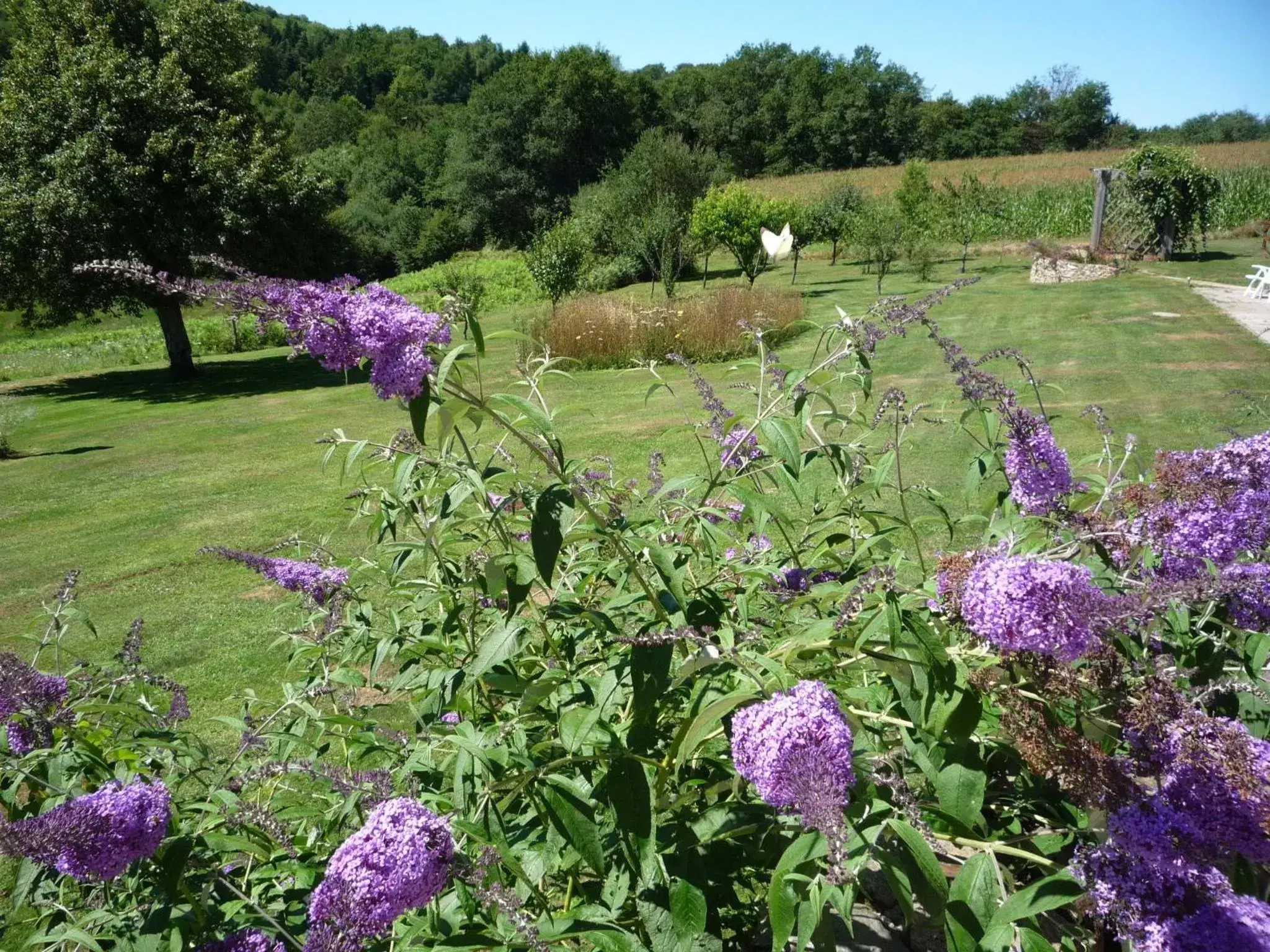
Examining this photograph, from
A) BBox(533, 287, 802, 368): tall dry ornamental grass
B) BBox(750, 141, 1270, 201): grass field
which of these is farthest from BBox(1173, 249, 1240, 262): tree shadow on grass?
BBox(750, 141, 1270, 201): grass field

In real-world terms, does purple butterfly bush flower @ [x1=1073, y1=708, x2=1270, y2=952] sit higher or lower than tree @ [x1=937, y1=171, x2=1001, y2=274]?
lower

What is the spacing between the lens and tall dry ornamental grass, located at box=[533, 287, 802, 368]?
48.2ft

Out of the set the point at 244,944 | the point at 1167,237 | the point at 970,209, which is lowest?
the point at 244,944

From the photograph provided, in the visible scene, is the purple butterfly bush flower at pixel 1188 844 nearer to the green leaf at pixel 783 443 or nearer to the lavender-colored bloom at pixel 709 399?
the green leaf at pixel 783 443

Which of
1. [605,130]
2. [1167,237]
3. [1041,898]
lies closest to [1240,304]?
[1167,237]

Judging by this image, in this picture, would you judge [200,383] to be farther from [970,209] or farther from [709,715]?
[970,209]

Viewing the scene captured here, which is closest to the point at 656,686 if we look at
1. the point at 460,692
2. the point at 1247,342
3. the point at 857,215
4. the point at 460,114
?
the point at 460,692

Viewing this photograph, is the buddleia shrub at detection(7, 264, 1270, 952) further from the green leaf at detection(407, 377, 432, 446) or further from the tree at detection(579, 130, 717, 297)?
the tree at detection(579, 130, 717, 297)

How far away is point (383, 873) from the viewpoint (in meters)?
1.21

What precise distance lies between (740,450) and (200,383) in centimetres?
1904

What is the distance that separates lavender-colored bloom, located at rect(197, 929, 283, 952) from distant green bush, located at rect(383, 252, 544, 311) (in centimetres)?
2174

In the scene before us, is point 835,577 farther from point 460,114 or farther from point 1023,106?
point 1023,106

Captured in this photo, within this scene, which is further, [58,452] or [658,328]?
[658,328]

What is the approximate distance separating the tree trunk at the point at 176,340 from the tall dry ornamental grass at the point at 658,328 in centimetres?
855
